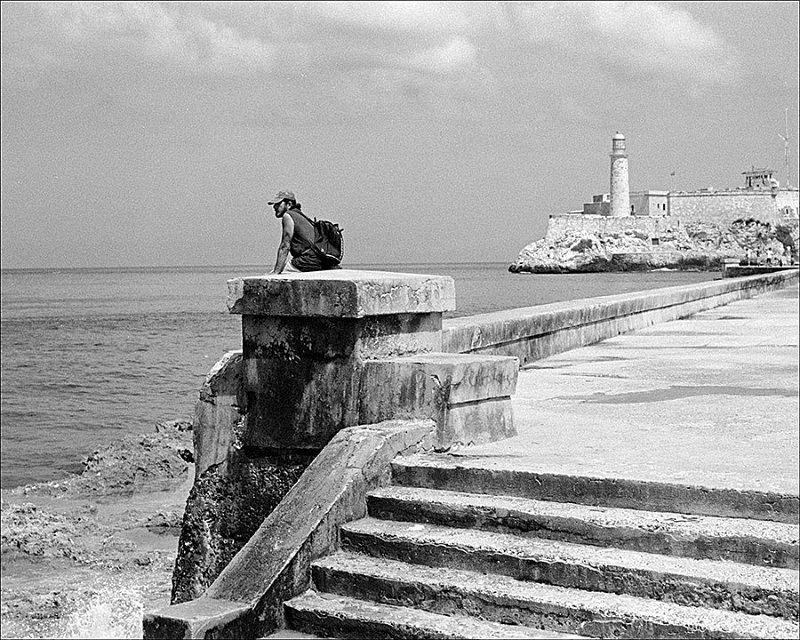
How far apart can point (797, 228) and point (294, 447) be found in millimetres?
133892

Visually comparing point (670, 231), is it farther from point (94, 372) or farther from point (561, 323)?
point (561, 323)

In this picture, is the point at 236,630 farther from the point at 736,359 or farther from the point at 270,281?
the point at 736,359

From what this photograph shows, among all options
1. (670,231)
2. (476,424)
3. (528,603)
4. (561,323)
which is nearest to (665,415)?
(476,424)

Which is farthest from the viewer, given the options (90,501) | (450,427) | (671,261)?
(671,261)

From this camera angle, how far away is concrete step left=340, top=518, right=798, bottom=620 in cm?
388

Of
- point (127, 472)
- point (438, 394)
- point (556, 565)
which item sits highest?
point (438, 394)

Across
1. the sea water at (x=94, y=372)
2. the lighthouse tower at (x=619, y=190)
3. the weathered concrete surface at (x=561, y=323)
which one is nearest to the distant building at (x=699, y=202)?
the lighthouse tower at (x=619, y=190)

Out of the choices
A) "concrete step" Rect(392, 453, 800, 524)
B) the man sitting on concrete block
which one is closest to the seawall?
"concrete step" Rect(392, 453, 800, 524)

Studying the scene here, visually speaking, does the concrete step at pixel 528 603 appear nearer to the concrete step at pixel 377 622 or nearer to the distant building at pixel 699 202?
the concrete step at pixel 377 622

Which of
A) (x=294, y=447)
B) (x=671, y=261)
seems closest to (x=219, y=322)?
(x=294, y=447)

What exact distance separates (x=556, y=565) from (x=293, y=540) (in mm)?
1160

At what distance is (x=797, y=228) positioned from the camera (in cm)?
13038

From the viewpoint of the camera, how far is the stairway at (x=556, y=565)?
12.8 feet

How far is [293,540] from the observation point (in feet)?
15.4
